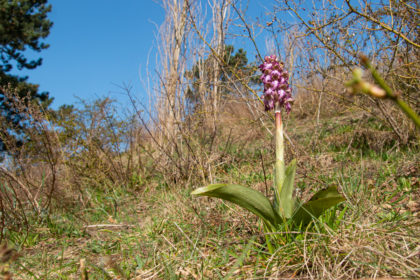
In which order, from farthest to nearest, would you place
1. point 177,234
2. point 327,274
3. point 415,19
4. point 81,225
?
point 81,225
point 415,19
point 177,234
point 327,274

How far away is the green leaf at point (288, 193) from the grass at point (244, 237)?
0.37ft

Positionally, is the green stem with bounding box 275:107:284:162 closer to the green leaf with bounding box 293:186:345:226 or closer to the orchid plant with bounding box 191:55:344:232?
the orchid plant with bounding box 191:55:344:232

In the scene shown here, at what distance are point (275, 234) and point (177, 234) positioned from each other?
88cm

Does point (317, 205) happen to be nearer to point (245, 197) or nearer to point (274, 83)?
point (245, 197)

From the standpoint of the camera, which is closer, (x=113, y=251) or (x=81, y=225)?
(x=113, y=251)

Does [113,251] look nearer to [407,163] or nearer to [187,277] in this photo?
[187,277]

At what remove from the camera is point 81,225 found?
325 centimetres

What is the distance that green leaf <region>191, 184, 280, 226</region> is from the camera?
4.84 feet

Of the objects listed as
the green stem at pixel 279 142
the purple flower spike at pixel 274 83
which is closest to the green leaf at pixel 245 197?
the green stem at pixel 279 142

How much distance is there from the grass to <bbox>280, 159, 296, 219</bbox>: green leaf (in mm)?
113

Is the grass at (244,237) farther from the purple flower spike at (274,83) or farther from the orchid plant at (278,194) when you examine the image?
the purple flower spike at (274,83)

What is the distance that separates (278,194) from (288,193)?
5cm

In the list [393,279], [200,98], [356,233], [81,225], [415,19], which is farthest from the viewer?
[200,98]

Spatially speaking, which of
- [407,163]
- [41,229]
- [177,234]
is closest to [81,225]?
[41,229]
